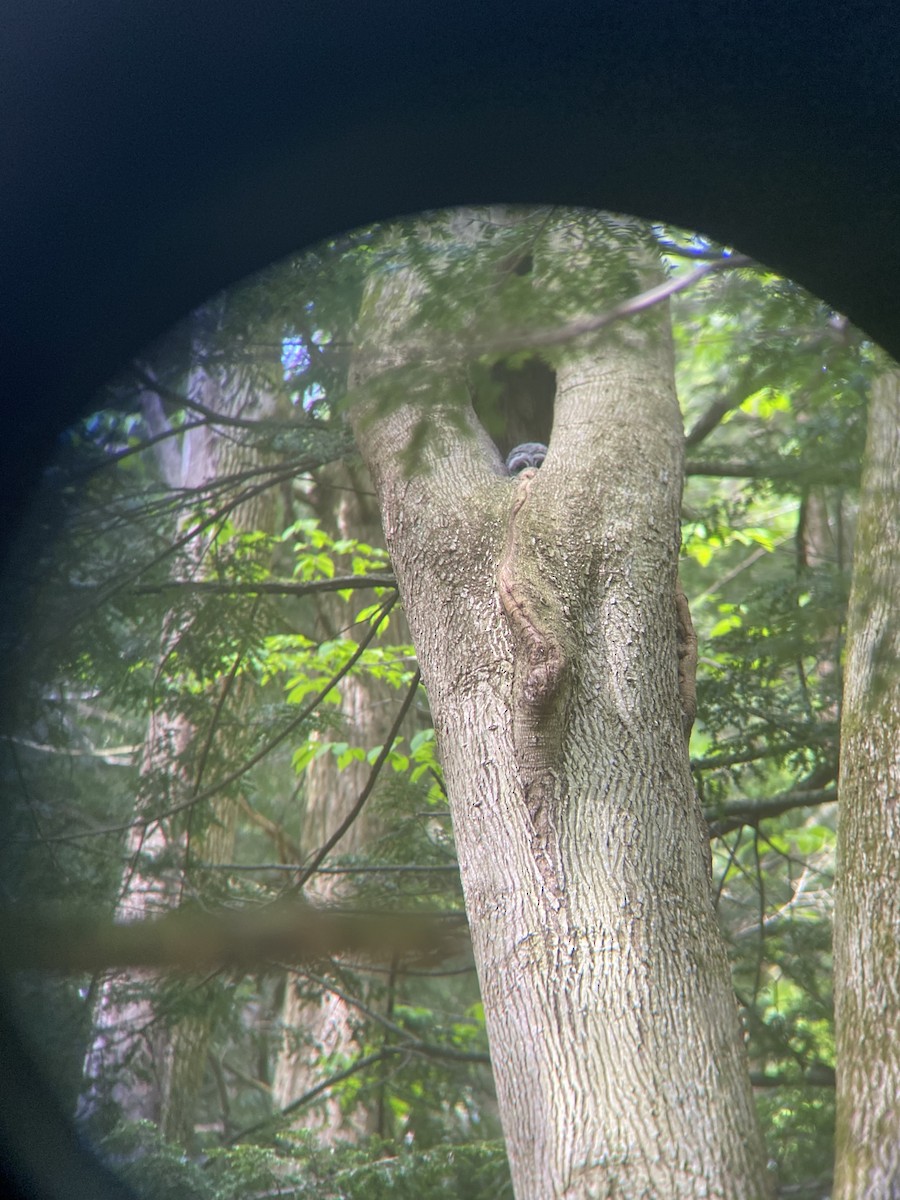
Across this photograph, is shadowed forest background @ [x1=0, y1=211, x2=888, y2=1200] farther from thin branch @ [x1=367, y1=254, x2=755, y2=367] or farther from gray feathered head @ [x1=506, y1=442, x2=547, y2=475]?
gray feathered head @ [x1=506, y1=442, x2=547, y2=475]

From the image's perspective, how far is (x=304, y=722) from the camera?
5555mm

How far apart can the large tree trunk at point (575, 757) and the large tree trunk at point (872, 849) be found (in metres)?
0.33

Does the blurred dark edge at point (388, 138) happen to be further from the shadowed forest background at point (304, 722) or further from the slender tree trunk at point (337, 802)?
the slender tree trunk at point (337, 802)

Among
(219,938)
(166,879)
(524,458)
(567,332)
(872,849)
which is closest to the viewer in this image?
(567,332)

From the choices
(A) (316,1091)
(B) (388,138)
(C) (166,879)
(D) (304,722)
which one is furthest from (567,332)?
(A) (316,1091)

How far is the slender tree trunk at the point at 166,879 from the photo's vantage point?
4.43 m

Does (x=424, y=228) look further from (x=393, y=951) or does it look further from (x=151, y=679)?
(x=393, y=951)

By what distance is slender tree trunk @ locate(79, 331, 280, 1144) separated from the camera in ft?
14.5

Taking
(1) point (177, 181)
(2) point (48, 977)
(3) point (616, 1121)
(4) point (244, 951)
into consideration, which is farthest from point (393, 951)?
(1) point (177, 181)

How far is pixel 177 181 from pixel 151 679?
3432 millimetres

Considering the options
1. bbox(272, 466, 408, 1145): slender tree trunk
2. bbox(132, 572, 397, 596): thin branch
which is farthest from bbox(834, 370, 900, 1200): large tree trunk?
bbox(272, 466, 408, 1145): slender tree trunk

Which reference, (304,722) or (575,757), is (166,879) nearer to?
(304,722)

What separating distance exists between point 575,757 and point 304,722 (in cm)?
322

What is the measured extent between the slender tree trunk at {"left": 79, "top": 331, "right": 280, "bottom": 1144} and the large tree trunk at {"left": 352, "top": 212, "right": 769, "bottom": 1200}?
1.34 meters
